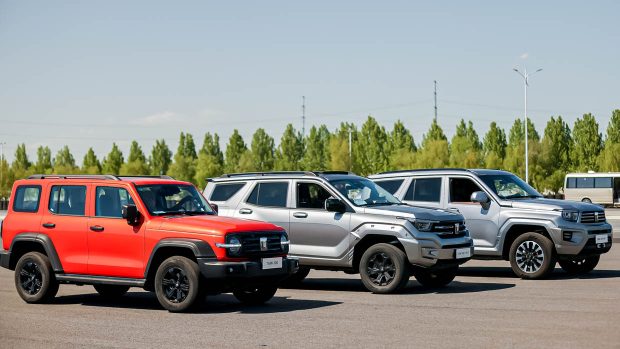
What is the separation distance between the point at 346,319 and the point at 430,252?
326 cm

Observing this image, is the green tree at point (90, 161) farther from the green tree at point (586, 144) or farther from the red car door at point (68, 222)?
the red car door at point (68, 222)

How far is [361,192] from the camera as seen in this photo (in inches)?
631

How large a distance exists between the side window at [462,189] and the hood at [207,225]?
18.6ft

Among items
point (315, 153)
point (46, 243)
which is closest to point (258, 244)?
point (46, 243)

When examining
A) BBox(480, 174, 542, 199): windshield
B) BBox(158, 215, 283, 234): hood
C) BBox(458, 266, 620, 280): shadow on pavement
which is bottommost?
BBox(458, 266, 620, 280): shadow on pavement

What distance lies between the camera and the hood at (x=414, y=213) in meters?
15.0

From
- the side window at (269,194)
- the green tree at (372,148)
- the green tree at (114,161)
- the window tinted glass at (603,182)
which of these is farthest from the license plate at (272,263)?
the green tree at (114,161)

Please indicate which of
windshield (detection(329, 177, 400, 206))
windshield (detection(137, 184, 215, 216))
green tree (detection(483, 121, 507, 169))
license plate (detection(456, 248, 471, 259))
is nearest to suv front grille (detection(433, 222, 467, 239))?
license plate (detection(456, 248, 471, 259))

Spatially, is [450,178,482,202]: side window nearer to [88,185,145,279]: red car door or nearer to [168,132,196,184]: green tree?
[88,185,145,279]: red car door

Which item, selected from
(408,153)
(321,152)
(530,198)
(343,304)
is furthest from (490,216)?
(321,152)

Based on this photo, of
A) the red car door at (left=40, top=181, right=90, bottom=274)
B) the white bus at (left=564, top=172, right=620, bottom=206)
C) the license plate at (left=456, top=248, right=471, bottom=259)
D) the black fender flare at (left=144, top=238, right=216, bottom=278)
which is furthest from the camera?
the white bus at (left=564, top=172, right=620, bottom=206)

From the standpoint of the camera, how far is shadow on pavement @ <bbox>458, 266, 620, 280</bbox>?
17.5 meters

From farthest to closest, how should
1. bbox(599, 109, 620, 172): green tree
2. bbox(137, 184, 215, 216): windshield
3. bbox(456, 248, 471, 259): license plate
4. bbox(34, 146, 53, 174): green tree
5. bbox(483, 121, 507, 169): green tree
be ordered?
bbox(34, 146, 53, 174): green tree, bbox(483, 121, 507, 169): green tree, bbox(599, 109, 620, 172): green tree, bbox(456, 248, 471, 259): license plate, bbox(137, 184, 215, 216): windshield

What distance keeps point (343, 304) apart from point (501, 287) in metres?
3.38
